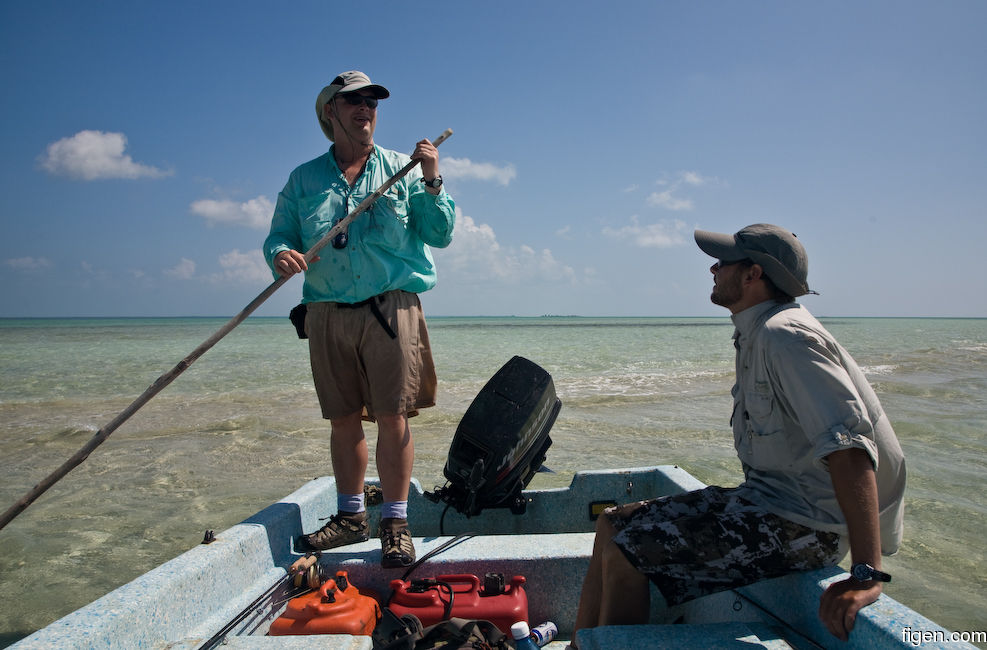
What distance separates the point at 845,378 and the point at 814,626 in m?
0.73

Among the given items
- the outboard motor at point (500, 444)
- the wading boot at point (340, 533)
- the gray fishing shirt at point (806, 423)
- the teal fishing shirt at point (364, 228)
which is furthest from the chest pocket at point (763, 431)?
the wading boot at point (340, 533)

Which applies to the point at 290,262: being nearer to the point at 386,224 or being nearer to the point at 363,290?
the point at 363,290

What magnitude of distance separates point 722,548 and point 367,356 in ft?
5.31

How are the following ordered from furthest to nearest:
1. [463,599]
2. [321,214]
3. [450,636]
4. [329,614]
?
[321,214], [463,599], [329,614], [450,636]

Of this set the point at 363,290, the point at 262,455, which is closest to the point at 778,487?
the point at 363,290

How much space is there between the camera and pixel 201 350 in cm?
254

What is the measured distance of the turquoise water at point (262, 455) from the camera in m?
3.86

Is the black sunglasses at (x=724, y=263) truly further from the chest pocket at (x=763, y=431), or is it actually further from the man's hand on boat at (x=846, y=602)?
the man's hand on boat at (x=846, y=602)

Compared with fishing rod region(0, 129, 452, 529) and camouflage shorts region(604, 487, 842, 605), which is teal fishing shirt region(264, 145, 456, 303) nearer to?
fishing rod region(0, 129, 452, 529)

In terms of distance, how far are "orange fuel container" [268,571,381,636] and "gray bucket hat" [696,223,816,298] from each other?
5.90 feet

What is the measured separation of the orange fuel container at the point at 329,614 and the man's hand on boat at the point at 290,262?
1.25 meters

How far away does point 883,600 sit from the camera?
161 centimetres

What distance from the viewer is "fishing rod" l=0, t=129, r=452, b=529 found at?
7.36 ft

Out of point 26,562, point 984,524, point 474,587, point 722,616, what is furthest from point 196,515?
point 984,524
